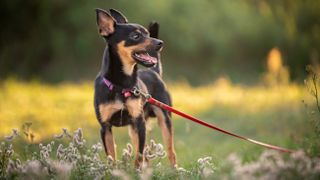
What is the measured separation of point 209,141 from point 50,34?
9680 mm

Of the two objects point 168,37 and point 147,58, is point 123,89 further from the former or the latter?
point 168,37

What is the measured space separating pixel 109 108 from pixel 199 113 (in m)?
7.17

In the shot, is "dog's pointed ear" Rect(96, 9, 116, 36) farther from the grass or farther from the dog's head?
the grass

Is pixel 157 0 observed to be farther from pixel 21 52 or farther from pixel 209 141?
pixel 209 141

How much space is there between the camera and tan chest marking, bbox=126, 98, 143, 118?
6680mm

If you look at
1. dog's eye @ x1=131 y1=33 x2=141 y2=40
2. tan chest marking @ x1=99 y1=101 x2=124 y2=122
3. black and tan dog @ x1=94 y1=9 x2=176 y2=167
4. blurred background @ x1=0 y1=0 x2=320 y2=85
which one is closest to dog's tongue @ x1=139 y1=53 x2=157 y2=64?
black and tan dog @ x1=94 y1=9 x2=176 y2=167

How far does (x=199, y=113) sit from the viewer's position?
13.7 meters

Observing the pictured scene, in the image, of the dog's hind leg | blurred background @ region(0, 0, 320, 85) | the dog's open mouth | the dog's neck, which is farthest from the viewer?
blurred background @ region(0, 0, 320, 85)

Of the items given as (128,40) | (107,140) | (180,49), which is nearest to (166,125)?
(107,140)

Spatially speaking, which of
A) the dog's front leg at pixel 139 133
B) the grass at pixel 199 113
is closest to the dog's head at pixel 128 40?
the dog's front leg at pixel 139 133

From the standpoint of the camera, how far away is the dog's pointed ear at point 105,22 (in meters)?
6.64

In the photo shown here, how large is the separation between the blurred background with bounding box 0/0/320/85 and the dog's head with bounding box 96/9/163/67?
1164 centimetres

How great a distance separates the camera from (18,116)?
13297mm

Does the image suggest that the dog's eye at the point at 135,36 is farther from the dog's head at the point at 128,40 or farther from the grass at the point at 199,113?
the grass at the point at 199,113
